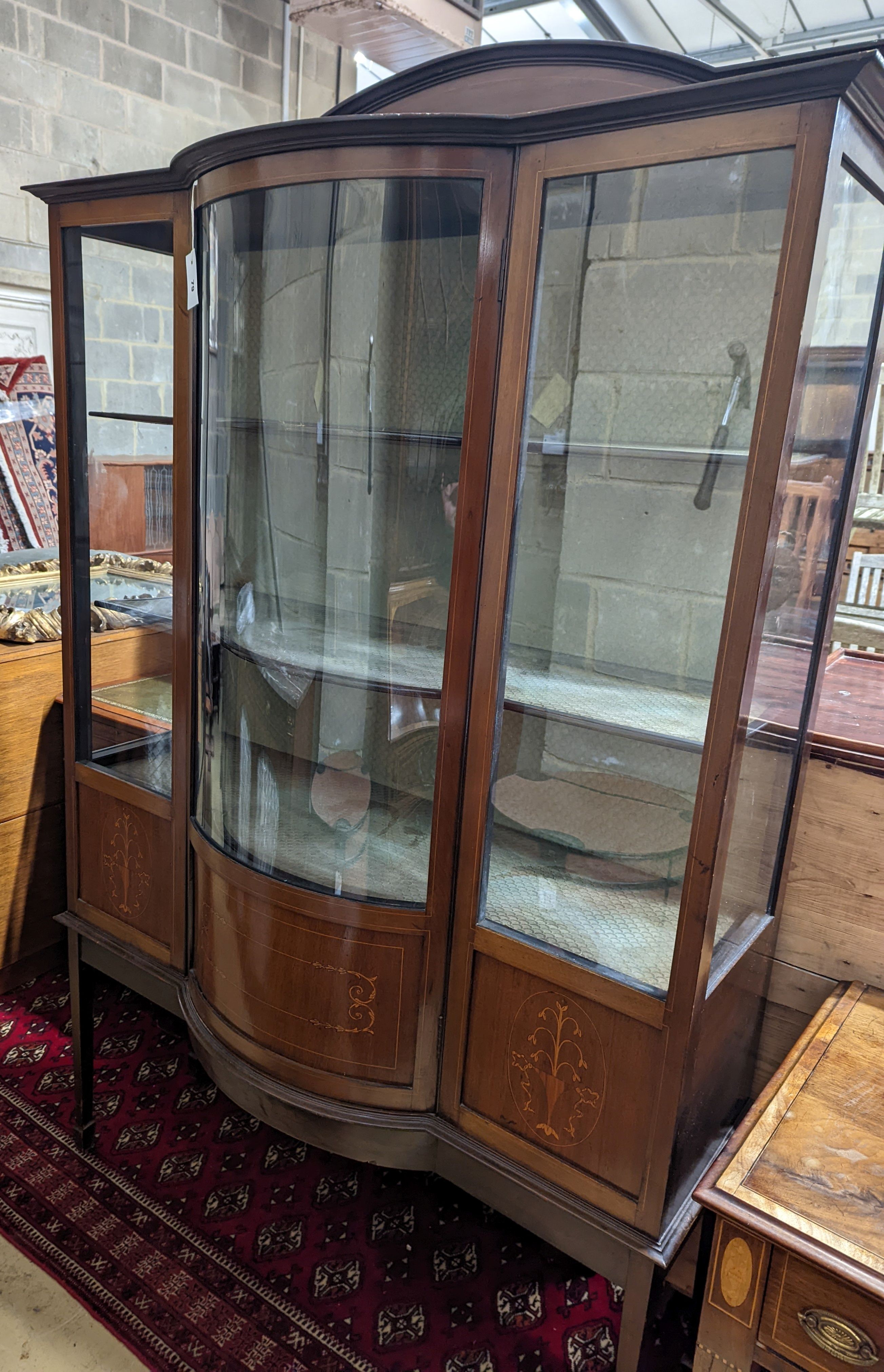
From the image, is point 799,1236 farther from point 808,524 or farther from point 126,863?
point 126,863

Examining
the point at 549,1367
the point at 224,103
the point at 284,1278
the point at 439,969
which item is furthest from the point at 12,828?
the point at 224,103

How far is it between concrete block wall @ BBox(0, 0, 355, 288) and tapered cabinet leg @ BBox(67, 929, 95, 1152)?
2361 mm

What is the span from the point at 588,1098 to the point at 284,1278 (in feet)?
2.67

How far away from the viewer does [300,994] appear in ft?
4.49

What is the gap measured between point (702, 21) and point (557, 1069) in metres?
5.74

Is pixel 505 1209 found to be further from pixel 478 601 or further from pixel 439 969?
pixel 478 601

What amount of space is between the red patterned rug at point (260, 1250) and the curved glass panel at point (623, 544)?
0.81 m

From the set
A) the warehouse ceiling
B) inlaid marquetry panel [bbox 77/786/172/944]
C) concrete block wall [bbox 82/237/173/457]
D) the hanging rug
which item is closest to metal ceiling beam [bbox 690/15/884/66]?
the warehouse ceiling

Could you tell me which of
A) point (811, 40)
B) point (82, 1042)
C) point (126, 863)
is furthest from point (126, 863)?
point (811, 40)

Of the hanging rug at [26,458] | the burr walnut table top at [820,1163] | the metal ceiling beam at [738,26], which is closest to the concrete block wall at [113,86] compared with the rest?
the hanging rug at [26,458]

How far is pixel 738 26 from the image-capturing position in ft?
16.0

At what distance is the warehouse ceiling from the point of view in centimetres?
476

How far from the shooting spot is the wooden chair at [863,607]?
313 cm

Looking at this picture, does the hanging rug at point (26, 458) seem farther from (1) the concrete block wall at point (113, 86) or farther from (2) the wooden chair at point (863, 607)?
(2) the wooden chair at point (863, 607)
